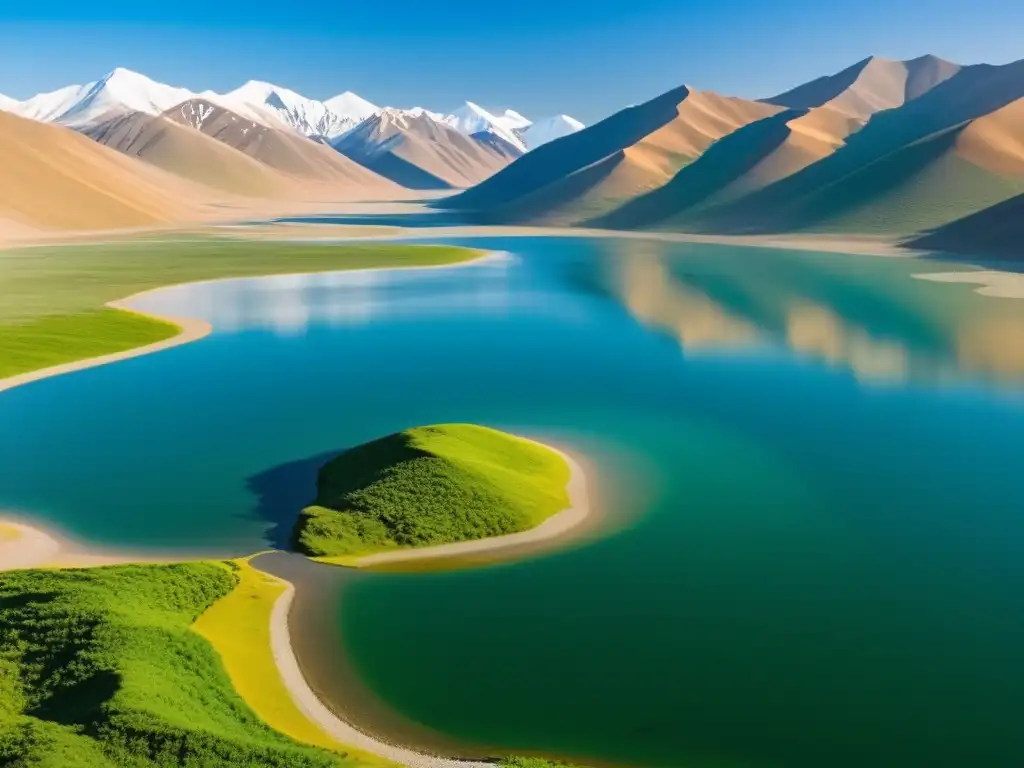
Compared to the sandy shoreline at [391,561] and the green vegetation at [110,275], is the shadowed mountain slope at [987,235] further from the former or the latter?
the sandy shoreline at [391,561]

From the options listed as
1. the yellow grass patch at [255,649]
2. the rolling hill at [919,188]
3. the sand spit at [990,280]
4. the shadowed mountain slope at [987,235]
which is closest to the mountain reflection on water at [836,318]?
the sand spit at [990,280]

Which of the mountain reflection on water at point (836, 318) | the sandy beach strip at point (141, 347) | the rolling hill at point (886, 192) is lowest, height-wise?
the sandy beach strip at point (141, 347)

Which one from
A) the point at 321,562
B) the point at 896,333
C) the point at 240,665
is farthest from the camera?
the point at 896,333

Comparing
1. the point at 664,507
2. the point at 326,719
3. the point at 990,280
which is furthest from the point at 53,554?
the point at 990,280

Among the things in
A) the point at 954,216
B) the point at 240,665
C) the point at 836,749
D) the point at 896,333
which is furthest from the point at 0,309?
the point at 954,216

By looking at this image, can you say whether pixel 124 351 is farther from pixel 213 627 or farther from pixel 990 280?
pixel 990 280

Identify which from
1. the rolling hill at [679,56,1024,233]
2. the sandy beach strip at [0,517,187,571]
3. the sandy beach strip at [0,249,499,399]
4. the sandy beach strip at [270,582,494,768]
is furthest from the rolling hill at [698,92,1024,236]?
the sandy beach strip at [270,582,494,768]

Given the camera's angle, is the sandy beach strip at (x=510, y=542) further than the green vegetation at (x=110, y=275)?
No

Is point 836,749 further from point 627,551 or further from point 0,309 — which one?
point 0,309
